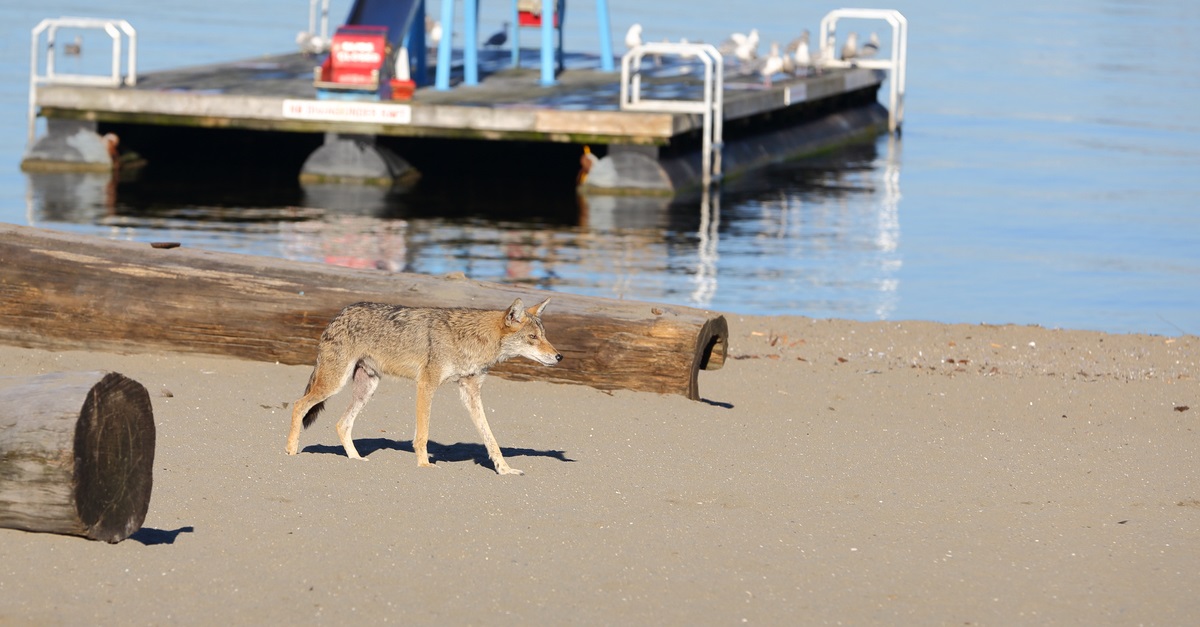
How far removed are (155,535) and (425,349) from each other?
2.07 metres

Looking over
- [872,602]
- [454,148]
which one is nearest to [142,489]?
[872,602]

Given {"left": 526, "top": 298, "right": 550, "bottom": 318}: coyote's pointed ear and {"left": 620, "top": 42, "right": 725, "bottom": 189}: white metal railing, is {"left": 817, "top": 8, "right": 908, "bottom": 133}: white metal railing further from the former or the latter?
{"left": 526, "top": 298, "right": 550, "bottom": 318}: coyote's pointed ear

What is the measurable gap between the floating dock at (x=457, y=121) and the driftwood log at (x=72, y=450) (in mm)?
17512

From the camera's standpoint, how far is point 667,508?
9000 millimetres

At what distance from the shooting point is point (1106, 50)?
190ft

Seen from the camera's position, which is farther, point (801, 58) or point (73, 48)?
point (73, 48)

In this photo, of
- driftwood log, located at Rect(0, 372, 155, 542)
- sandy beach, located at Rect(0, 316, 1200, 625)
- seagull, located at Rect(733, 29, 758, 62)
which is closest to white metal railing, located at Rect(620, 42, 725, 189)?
seagull, located at Rect(733, 29, 758, 62)

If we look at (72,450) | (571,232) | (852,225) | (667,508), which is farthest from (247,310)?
(852,225)

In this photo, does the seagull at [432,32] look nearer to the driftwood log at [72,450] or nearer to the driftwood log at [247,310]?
the driftwood log at [247,310]

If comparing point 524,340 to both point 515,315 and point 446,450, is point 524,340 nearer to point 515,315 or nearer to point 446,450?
point 515,315

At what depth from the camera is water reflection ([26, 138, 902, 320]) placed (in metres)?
19.2

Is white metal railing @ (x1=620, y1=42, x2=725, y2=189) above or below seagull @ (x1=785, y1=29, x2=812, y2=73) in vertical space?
below

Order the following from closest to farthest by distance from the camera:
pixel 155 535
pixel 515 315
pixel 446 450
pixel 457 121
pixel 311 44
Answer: pixel 155 535
pixel 515 315
pixel 446 450
pixel 457 121
pixel 311 44

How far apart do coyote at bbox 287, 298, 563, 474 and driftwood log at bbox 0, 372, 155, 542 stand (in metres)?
2.23
